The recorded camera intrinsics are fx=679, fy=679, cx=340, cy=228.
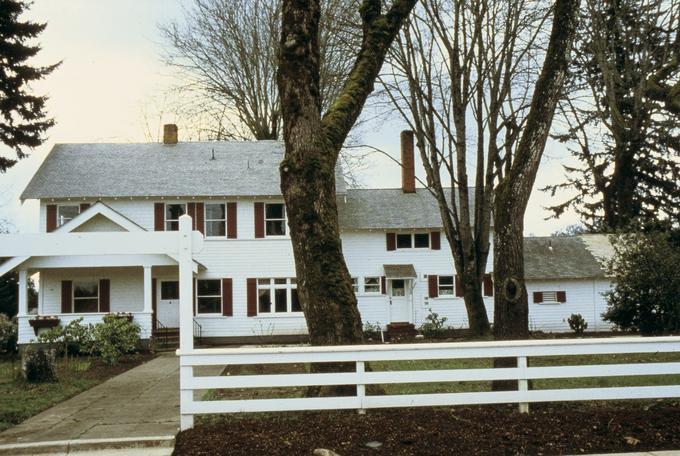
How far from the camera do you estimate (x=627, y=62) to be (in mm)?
15281

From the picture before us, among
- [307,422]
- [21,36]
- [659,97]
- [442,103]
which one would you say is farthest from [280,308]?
[307,422]

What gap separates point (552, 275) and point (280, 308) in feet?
39.3

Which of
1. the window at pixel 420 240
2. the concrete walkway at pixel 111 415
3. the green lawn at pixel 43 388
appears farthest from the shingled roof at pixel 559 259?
the concrete walkway at pixel 111 415

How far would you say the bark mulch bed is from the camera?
22.6 feet

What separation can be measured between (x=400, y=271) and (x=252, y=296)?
609 cm

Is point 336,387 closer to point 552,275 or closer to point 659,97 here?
point 659,97

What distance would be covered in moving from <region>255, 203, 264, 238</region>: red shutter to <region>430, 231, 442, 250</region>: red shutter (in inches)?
281

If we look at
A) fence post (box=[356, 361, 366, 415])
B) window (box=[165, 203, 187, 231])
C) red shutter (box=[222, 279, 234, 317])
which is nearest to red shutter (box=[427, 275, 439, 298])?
red shutter (box=[222, 279, 234, 317])

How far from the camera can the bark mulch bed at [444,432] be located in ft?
22.6

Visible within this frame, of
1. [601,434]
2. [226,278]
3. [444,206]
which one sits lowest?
[601,434]

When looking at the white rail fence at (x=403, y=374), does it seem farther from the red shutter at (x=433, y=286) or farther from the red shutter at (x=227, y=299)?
the red shutter at (x=433, y=286)

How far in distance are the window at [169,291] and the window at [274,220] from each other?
13.8 feet

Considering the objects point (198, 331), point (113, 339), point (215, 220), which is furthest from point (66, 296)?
point (113, 339)

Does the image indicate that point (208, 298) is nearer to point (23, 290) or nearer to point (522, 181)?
point (23, 290)
